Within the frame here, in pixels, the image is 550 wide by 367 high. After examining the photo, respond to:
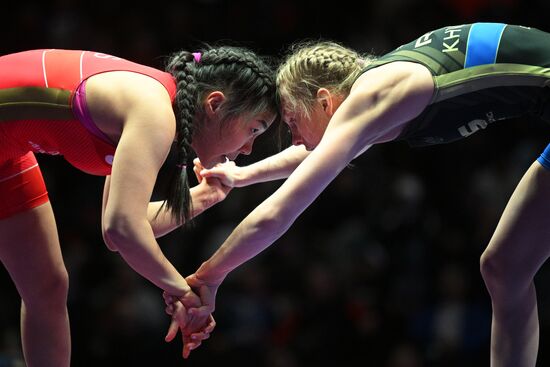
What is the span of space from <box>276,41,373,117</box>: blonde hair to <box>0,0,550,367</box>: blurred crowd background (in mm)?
1250

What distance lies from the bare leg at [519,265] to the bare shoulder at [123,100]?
3.25 ft

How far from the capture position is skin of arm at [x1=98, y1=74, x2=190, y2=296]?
7.32 ft

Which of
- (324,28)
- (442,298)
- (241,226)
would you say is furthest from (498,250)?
(324,28)

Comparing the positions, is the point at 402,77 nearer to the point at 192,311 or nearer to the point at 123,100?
the point at 123,100

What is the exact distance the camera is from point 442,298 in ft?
14.5

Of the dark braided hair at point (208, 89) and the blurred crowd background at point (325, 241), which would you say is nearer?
the dark braided hair at point (208, 89)

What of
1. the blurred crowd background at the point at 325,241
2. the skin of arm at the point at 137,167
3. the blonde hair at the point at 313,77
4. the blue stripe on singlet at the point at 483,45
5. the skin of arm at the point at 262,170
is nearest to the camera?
the skin of arm at the point at 137,167

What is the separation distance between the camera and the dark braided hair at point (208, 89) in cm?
244

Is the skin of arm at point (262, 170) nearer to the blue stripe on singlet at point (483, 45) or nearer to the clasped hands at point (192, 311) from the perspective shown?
the clasped hands at point (192, 311)

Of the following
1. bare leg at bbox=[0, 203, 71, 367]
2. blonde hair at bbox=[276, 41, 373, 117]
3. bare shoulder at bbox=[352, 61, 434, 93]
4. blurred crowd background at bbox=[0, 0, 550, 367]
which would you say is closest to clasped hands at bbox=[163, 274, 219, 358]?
bare leg at bbox=[0, 203, 71, 367]

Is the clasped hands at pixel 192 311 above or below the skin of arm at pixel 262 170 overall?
below

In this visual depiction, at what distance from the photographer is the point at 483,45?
2.41 metres

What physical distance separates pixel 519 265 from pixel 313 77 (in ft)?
2.60

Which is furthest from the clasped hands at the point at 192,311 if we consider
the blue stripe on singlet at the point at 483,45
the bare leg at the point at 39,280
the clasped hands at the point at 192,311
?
the blue stripe on singlet at the point at 483,45
